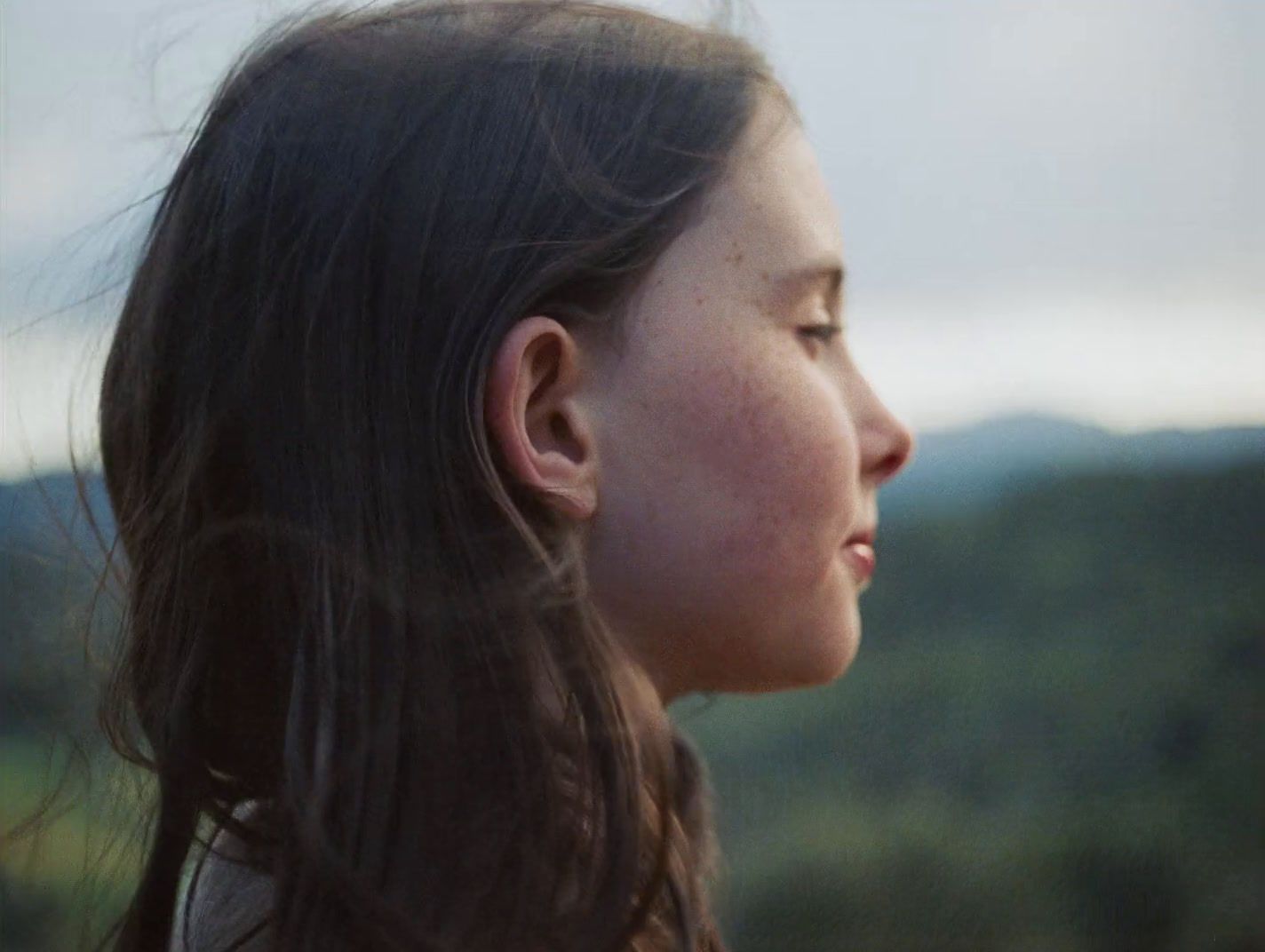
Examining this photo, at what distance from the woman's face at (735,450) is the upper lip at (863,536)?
0.04 feet

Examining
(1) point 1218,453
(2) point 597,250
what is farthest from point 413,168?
(1) point 1218,453

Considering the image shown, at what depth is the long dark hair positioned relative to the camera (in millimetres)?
597

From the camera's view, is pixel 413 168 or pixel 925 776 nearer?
pixel 413 168

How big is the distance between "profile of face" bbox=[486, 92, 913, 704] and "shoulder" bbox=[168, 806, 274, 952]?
0.67 feet

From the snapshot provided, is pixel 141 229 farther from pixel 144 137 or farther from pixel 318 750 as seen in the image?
pixel 318 750

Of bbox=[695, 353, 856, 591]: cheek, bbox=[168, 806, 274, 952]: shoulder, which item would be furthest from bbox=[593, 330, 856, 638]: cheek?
bbox=[168, 806, 274, 952]: shoulder

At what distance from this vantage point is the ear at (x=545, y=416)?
608 millimetres

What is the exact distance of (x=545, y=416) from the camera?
0.63m

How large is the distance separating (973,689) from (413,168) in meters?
0.86

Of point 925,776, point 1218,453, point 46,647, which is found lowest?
point 925,776

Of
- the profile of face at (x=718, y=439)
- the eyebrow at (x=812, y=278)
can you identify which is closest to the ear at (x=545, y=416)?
the profile of face at (x=718, y=439)

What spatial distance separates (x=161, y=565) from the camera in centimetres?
68

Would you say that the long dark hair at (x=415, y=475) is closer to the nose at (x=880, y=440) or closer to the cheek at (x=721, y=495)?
the cheek at (x=721, y=495)

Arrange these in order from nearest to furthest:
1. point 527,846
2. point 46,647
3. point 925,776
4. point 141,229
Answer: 1. point 527,846
2. point 141,229
3. point 46,647
4. point 925,776
